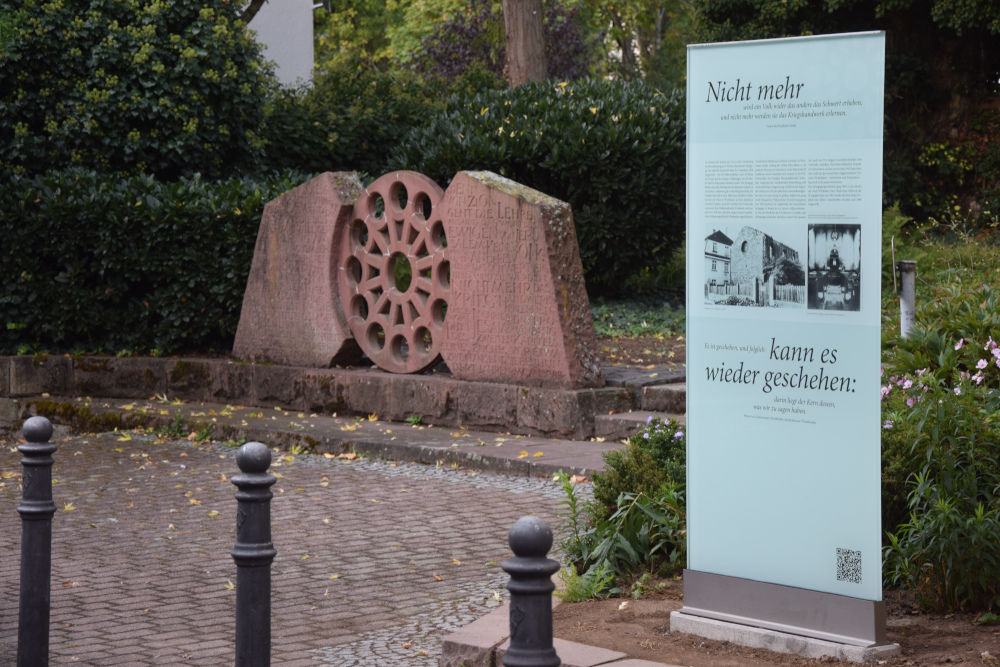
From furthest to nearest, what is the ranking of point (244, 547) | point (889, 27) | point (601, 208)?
point (889, 27)
point (601, 208)
point (244, 547)

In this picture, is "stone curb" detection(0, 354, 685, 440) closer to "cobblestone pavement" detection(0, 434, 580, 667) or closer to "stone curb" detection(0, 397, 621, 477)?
"stone curb" detection(0, 397, 621, 477)

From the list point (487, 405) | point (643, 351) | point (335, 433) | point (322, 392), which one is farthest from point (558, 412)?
point (643, 351)

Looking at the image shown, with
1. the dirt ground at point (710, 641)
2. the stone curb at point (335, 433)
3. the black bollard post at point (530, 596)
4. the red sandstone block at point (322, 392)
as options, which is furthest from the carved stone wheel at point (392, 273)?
the black bollard post at point (530, 596)

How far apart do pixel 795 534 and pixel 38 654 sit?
2685 mm

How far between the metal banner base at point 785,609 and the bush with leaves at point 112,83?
9.90m

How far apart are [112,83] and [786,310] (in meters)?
9.98

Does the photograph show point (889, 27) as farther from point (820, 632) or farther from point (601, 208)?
point (820, 632)

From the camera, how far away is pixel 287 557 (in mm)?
5660

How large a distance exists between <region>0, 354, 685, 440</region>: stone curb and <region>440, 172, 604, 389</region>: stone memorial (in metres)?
0.17

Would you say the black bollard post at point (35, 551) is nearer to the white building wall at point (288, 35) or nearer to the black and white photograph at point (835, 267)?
the black and white photograph at point (835, 267)

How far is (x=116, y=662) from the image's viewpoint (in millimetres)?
4246

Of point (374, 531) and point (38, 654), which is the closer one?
point (38, 654)

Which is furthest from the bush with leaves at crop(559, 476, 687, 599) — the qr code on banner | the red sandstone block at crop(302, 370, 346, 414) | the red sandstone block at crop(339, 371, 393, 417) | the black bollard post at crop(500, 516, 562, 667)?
the red sandstone block at crop(302, 370, 346, 414)

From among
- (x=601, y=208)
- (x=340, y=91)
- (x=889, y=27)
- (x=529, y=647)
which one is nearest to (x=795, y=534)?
(x=529, y=647)
